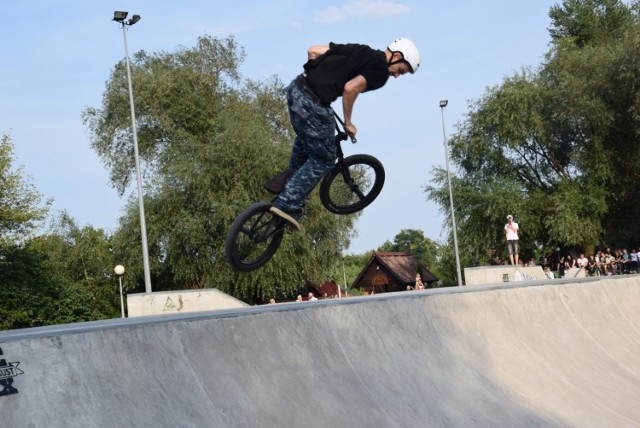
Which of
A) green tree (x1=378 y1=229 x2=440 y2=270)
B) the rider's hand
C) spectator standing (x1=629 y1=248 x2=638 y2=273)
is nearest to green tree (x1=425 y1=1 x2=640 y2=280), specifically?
spectator standing (x1=629 y1=248 x2=638 y2=273)

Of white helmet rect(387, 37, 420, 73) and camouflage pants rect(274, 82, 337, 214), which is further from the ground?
white helmet rect(387, 37, 420, 73)

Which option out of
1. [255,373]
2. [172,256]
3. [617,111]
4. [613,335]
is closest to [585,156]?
[617,111]

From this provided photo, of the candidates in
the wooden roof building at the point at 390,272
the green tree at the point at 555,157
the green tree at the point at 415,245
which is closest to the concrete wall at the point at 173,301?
the green tree at the point at 555,157

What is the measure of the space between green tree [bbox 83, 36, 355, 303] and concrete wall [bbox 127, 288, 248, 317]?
13.6 m

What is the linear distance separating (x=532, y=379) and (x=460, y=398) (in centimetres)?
161

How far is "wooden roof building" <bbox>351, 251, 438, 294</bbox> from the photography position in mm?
74562

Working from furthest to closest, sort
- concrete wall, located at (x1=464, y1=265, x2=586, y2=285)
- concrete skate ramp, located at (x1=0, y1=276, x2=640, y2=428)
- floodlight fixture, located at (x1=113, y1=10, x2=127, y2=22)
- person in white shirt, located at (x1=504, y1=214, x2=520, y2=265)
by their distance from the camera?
concrete wall, located at (x1=464, y1=265, x2=586, y2=285) < floodlight fixture, located at (x1=113, y1=10, x2=127, y2=22) < person in white shirt, located at (x1=504, y1=214, x2=520, y2=265) < concrete skate ramp, located at (x1=0, y1=276, x2=640, y2=428)

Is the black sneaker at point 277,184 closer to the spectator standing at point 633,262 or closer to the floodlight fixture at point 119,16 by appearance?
the floodlight fixture at point 119,16

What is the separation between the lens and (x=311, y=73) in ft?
26.3

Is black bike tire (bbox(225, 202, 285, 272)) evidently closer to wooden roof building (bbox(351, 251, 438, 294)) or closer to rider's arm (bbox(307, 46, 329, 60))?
rider's arm (bbox(307, 46, 329, 60))

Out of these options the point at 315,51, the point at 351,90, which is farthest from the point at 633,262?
the point at 315,51

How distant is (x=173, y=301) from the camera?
2256 cm

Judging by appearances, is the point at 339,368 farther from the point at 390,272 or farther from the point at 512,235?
the point at 390,272

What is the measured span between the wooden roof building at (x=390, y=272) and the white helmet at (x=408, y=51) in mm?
65016
